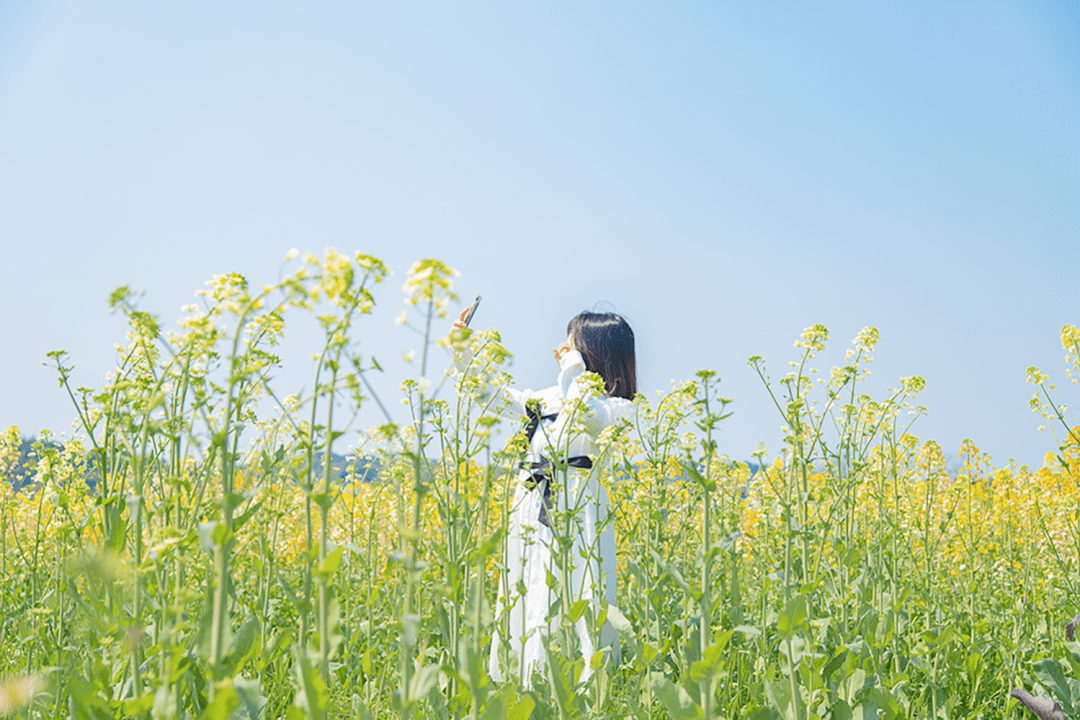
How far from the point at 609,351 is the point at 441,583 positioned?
83.3 inches

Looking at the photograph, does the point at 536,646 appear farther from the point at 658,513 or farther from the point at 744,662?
the point at 658,513

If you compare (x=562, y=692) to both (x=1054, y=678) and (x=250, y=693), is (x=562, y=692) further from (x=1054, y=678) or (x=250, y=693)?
(x=1054, y=678)

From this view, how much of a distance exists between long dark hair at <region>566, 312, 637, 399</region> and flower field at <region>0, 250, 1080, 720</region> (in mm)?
958

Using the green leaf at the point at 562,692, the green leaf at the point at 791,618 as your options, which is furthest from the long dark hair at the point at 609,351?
the green leaf at the point at 791,618

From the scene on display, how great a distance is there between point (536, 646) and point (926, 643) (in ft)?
6.22

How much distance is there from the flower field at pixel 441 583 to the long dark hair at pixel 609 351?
3.14ft

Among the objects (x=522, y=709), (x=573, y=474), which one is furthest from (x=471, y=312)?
(x=522, y=709)

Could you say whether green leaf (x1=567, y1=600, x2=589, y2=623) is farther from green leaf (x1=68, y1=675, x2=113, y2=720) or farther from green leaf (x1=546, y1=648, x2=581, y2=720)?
green leaf (x1=68, y1=675, x2=113, y2=720)

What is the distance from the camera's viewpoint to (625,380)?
457cm

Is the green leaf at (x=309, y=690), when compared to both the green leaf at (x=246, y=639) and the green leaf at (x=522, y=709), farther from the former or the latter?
the green leaf at (x=246, y=639)

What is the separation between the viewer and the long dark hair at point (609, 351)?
454 cm

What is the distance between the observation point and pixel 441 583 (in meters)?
2.76

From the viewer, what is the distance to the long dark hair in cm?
454

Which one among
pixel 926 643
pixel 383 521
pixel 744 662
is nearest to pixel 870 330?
pixel 926 643
